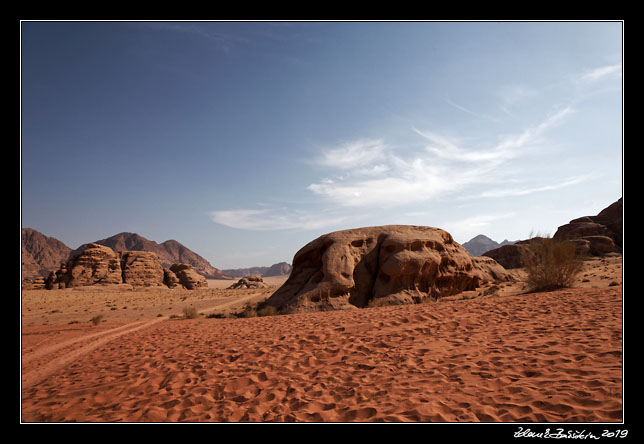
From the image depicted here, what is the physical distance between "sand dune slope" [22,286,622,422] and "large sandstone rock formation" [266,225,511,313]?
195 inches

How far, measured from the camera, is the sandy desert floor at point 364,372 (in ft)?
11.2

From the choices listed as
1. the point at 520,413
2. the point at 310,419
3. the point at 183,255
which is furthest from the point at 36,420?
the point at 183,255

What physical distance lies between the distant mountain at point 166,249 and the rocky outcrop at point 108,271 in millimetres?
99281

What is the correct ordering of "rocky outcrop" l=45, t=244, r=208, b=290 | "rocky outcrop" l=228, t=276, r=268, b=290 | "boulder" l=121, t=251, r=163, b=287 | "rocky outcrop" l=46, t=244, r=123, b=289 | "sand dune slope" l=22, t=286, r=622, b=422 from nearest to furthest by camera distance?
"sand dune slope" l=22, t=286, r=622, b=422, "rocky outcrop" l=46, t=244, r=123, b=289, "rocky outcrop" l=45, t=244, r=208, b=290, "boulder" l=121, t=251, r=163, b=287, "rocky outcrop" l=228, t=276, r=268, b=290

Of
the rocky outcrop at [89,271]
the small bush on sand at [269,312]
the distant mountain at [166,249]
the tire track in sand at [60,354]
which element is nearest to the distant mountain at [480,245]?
the distant mountain at [166,249]

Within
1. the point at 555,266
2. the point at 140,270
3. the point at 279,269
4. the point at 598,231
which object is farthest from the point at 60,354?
the point at 279,269

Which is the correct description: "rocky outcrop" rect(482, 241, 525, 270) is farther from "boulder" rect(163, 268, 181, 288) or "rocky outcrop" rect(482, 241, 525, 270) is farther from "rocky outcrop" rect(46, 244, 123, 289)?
"rocky outcrop" rect(46, 244, 123, 289)

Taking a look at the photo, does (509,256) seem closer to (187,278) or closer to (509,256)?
(509,256)

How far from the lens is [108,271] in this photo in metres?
42.6

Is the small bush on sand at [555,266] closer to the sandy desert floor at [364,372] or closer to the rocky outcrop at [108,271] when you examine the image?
the sandy desert floor at [364,372]

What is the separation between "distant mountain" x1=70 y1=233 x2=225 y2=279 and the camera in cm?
14650

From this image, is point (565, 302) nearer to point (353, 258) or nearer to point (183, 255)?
point (353, 258)

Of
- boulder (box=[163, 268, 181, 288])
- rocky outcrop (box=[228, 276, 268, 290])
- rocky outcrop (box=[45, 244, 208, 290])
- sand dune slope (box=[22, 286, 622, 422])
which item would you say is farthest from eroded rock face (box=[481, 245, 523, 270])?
boulder (box=[163, 268, 181, 288])

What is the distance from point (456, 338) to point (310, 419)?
155 inches
